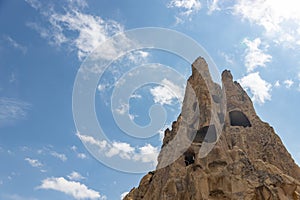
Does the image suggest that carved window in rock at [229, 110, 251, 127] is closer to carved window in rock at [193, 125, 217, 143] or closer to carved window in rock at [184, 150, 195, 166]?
carved window in rock at [193, 125, 217, 143]

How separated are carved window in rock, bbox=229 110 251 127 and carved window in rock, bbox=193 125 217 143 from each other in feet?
13.3

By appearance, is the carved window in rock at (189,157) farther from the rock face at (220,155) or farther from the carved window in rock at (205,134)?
the carved window in rock at (205,134)

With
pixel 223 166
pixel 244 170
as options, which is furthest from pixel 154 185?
pixel 244 170

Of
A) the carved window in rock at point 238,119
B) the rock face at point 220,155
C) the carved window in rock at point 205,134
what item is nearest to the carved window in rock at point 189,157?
the rock face at point 220,155

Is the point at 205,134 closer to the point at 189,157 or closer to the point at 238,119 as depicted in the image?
the point at 189,157

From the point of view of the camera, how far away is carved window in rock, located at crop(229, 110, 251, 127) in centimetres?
3712

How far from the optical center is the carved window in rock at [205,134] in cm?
3331

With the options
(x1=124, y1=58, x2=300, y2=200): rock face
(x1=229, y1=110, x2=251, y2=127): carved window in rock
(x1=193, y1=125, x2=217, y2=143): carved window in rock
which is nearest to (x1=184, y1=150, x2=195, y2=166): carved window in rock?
(x1=124, y1=58, x2=300, y2=200): rock face

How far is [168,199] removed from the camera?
27.3 m

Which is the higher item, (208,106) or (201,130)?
(208,106)

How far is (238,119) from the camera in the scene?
3775cm

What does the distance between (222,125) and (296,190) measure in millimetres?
10991

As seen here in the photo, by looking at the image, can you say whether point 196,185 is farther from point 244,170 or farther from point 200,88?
point 200,88

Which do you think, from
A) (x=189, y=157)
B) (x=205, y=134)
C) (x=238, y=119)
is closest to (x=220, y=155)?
(x=189, y=157)
